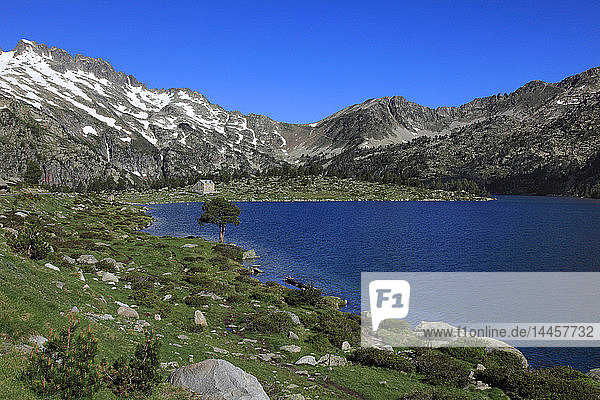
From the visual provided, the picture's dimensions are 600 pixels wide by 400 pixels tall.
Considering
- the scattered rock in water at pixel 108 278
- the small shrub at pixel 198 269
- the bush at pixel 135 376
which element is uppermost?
the bush at pixel 135 376

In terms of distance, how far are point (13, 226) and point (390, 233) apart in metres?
90.0

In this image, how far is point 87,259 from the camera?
44781 mm

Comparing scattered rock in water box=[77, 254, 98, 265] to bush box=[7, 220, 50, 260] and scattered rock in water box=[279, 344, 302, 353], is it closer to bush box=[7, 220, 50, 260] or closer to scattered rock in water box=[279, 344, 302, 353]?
bush box=[7, 220, 50, 260]

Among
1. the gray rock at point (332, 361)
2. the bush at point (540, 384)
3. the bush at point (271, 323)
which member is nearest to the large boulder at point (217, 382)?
the gray rock at point (332, 361)

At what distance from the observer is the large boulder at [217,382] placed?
1508 centimetres

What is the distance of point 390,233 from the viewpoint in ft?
Result: 360

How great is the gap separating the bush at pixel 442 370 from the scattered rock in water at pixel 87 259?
3852 centimetres

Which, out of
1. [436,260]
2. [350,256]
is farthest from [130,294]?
[436,260]

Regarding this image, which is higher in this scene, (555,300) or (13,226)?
(13,226)

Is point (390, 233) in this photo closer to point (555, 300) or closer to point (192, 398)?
point (555, 300)

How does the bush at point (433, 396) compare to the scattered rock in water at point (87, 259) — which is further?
the scattered rock in water at point (87, 259)

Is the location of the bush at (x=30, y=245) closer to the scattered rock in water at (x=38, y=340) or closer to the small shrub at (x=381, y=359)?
the scattered rock in water at (x=38, y=340)

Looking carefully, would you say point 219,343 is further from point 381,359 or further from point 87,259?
point 87,259

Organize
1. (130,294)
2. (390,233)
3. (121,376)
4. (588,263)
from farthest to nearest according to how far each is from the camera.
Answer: (390,233), (588,263), (130,294), (121,376)
